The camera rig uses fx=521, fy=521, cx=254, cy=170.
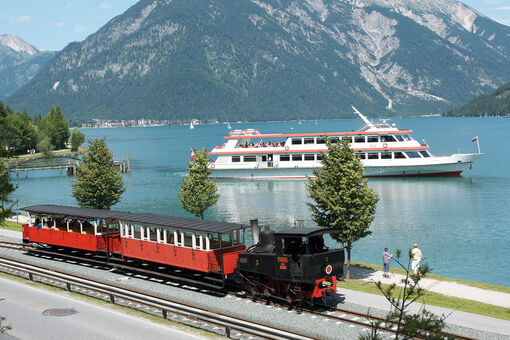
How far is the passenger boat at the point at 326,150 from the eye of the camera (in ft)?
277

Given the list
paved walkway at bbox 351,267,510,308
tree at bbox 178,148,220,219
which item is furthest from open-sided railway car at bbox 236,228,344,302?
tree at bbox 178,148,220,219

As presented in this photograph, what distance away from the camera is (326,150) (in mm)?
83375

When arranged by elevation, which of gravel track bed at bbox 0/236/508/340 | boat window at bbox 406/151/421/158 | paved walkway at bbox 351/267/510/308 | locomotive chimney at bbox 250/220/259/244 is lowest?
paved walkway at bbox 351/267/510/308

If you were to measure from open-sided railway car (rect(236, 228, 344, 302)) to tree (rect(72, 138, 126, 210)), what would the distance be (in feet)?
86.3

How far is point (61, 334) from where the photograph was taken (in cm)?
1977

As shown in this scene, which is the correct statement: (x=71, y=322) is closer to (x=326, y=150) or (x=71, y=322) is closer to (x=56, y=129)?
(x=326, y=150)

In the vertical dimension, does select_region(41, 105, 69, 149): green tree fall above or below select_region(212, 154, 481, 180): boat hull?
above

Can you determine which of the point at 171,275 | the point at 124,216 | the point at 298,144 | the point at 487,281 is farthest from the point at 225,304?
the point at 298,144

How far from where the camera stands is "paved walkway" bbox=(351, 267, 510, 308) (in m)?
26.1

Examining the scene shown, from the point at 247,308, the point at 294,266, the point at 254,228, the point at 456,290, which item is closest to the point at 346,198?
the point at 254,228

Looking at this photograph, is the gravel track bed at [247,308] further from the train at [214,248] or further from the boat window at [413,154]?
the boat window at [413,154]

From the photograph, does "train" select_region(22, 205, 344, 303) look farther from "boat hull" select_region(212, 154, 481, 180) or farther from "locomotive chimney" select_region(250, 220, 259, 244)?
"boat hull" select_region(212, 154, 481, 180)

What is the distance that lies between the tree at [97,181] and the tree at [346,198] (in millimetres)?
22430

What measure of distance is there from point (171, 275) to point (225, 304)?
4.54 meters
